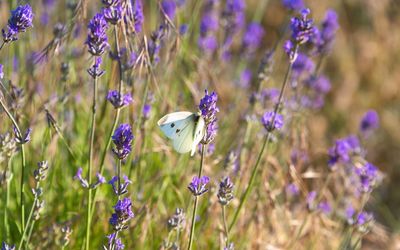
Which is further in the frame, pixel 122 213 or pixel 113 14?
pixel 113 14

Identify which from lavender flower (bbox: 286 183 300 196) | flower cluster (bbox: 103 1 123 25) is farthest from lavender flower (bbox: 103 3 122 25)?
lavender flower (bbox: 286 183 300 196)

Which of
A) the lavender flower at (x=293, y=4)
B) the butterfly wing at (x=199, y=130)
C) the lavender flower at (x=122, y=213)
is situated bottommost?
the lavender flower at (x=122, y=213)

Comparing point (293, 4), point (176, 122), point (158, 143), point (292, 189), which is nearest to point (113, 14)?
point (176, 122)

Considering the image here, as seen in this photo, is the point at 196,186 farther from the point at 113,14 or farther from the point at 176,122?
the point at 113,14

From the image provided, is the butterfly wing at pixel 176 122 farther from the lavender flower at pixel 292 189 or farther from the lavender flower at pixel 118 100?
the lavender flower at pixel 292 189

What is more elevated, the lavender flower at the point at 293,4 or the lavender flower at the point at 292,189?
the lavender flower at the point at 293,4

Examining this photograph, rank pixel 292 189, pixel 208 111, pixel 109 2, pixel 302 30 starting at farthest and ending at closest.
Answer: pixel 292 189 → pixel 302 30 → pixel 109 2 → pixel 208 111

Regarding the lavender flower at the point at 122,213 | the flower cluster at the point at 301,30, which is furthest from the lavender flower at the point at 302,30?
the lavender flower at the point at 122,213
